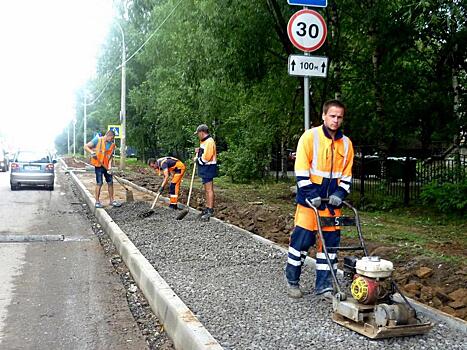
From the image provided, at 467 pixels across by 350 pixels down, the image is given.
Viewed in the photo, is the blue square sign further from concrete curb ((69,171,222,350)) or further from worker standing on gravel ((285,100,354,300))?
concrete curb ((69,171,222,350))

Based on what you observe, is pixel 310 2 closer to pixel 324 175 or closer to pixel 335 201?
pixel 324 175

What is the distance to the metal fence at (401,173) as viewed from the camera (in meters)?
12.7

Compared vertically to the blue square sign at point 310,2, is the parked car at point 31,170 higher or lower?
lower

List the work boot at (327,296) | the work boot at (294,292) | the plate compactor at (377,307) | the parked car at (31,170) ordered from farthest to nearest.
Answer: the parked car at (31,170), the work boot at (294,292), the work boot at (327,296), the plate compactor at (377,307)

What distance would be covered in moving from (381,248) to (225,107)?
51.7ft

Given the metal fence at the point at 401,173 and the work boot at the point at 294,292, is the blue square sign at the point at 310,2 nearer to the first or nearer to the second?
the work boot at the point at 294,292

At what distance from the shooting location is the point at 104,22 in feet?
134

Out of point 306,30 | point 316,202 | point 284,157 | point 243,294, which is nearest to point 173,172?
point 306,30

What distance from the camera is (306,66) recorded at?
713 cm

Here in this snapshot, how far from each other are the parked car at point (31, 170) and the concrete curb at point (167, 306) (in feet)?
46.1

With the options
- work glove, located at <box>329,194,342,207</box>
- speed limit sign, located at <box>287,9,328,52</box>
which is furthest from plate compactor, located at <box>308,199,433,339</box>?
speed limit sign, located at <box>287,9,328,52</box>

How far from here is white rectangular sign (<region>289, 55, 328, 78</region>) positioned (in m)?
7.06

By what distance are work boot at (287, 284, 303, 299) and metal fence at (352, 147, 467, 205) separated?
7.71 meters

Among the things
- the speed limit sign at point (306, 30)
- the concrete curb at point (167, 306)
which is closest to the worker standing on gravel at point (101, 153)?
the concrete curb at point (167, 306)
